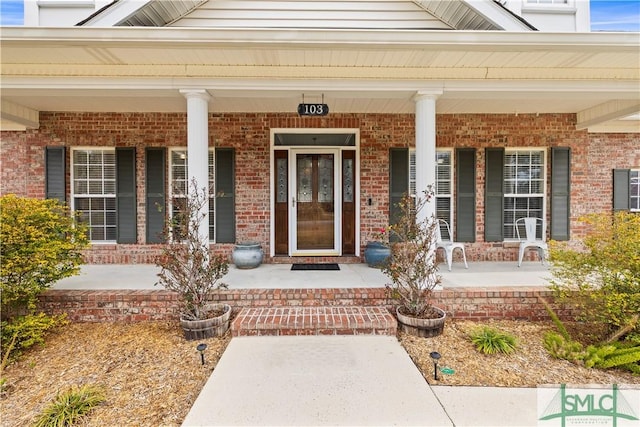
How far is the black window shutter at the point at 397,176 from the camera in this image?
570cm

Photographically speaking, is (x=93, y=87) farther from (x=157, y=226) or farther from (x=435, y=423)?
(x=435, y=423)

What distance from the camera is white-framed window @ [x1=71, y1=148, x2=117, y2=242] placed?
225 inches

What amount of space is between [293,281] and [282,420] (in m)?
2.26

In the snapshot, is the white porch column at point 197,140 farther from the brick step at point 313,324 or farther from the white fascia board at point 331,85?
the brick step at point 313,324

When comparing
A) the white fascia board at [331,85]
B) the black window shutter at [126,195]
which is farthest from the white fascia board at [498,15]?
the black window shutter at [126,195]

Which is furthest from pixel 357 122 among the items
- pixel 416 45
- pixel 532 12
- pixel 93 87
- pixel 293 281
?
pixel 93 87

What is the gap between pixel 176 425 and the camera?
7.07 ft

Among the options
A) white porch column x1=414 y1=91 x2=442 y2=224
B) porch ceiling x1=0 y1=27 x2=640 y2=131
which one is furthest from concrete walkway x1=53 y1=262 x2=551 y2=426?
porch ceiling x1=0 y1=27 x2=640 y2=131

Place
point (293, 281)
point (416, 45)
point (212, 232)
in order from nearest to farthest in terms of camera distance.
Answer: point (416, 45), point (293, 281), point (212, 232)

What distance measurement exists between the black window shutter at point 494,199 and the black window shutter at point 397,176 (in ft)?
4.80

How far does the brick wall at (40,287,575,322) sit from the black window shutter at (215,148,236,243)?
186 cm

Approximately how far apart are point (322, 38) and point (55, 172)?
5.15m

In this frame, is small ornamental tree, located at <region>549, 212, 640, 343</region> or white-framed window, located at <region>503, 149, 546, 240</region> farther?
white-framed window, located at <region>503, 149, 546, 240</region>

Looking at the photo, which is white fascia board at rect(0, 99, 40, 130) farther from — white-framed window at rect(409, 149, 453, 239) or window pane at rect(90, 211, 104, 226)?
white-framed window at rect(409, 149, 453, 239)
